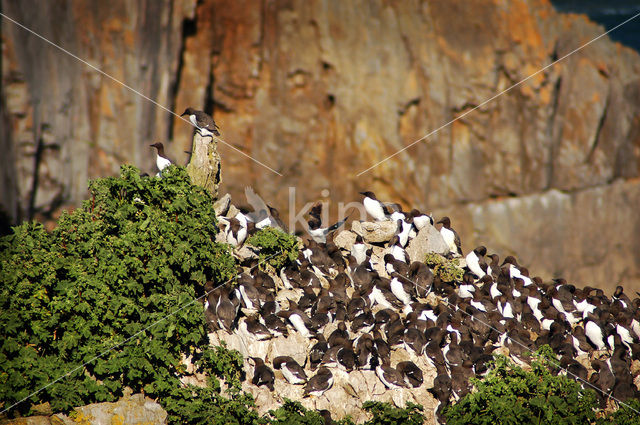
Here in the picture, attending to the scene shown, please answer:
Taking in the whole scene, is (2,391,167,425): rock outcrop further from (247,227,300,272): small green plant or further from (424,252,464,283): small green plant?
(424,252,464,283): small green plant

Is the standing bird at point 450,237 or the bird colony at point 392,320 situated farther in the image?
the standing bird at point 450,237

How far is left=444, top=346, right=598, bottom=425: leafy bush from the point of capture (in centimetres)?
902

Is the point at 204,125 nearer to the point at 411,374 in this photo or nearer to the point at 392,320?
the point at 392,320

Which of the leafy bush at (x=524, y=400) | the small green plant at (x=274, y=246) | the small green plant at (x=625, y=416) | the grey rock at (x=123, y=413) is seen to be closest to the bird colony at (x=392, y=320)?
the small green plant at (x=274, y=246)

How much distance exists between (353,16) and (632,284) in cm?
959

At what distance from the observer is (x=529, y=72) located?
16.9 metres

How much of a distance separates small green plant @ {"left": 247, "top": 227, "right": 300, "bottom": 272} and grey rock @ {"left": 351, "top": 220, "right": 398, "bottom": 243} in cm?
194

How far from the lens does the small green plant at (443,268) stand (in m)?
12.3

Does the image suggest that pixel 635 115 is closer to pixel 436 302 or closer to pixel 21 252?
pixel 436 302

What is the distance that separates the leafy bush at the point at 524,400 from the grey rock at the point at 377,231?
11.9ft

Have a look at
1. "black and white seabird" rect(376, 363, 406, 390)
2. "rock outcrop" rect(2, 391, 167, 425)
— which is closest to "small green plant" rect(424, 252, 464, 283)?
"black and white seabird" rect(376, 363, 406, 390)

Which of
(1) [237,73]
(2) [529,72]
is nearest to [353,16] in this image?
(1) [237,73]

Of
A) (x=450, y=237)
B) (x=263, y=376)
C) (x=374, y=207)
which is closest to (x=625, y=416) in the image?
(x=450, y=237)

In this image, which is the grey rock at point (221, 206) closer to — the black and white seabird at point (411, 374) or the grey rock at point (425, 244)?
the grey rock at point (425, 244)
